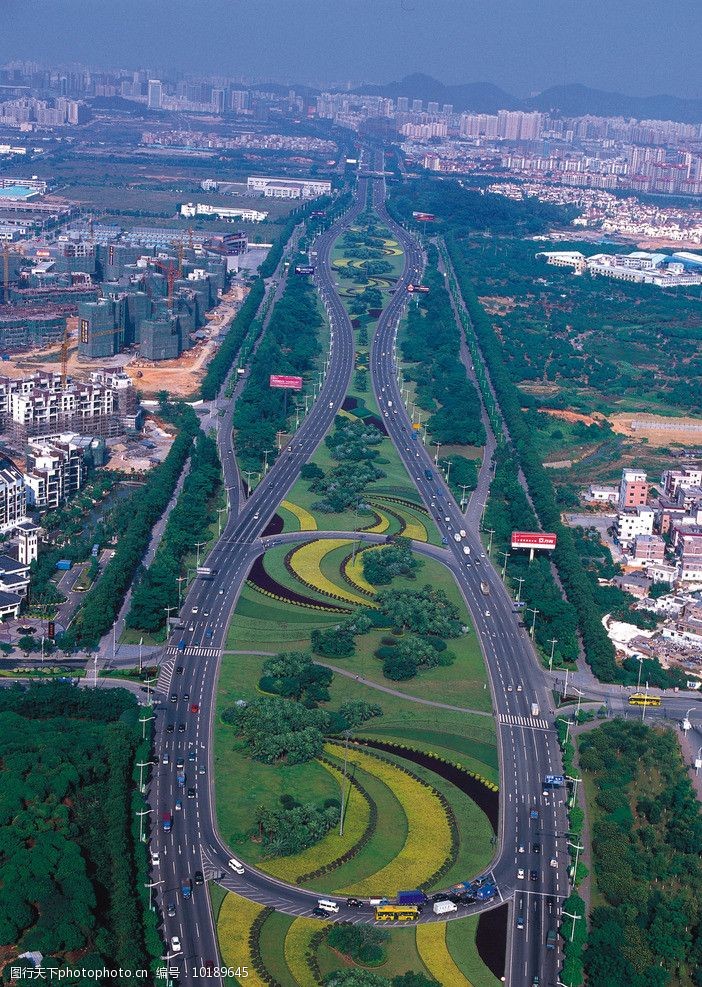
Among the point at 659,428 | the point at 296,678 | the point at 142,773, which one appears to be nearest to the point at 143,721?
the point at 142,773

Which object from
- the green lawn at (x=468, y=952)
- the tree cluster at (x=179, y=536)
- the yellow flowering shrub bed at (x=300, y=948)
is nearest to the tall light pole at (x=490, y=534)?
the tree cluster at (x=179, y=536)

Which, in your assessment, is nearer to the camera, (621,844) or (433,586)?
(621,844)

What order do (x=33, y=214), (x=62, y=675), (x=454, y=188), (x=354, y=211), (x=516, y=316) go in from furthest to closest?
(x=454, y=188) → (x=354, y=211) → (x=33, y=214) → (x=516, y=316) → (x=62, y=675)

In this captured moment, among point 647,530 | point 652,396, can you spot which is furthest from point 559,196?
point 647,530

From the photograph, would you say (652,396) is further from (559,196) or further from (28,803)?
(559,196)

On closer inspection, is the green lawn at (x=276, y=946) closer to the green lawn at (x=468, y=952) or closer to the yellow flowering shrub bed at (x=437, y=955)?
the yellow flowering shrub bed at (x=437, y=955)

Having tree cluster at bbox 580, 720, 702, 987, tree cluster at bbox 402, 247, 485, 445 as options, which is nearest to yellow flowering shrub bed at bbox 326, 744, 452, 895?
tree cluster at bbox 580, 720, 702, 987
